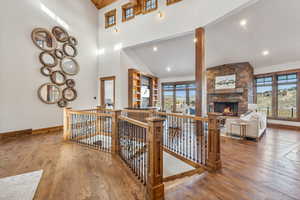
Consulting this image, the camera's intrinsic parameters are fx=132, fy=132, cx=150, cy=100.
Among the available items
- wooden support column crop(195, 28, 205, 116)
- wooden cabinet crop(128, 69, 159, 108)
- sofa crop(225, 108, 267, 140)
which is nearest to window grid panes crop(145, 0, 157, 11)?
wooden support column crop(195, 28, 205, 116)

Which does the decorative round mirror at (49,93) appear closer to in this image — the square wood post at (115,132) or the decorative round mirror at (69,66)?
the decorative round mirror at (69,66)

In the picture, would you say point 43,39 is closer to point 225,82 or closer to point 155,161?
point 155,161

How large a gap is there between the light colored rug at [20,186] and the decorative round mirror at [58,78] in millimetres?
4035

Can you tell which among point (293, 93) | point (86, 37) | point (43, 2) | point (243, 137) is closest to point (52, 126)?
point (86, 37)

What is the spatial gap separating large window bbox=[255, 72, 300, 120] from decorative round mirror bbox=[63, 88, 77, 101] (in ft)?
30.5

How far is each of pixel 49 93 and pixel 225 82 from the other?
8356 mm

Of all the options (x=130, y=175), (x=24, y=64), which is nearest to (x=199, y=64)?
(x=130, y=175)

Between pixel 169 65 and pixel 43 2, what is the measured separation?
250 inches

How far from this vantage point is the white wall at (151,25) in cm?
428

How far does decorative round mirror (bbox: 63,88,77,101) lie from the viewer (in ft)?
18.5

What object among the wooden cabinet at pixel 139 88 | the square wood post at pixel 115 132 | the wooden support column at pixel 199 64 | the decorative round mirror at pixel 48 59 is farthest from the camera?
the wooden cabinet at pixel 139 88

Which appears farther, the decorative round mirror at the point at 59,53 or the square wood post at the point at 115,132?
the decorative round mirror at the point at 59,53

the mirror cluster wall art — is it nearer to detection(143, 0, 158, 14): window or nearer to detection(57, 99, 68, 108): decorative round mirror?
detection(57, 99, 68, 108): decorative round mirror

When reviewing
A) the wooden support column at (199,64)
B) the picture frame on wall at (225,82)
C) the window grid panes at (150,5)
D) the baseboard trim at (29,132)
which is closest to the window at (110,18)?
the window grid panes at (150,5)
